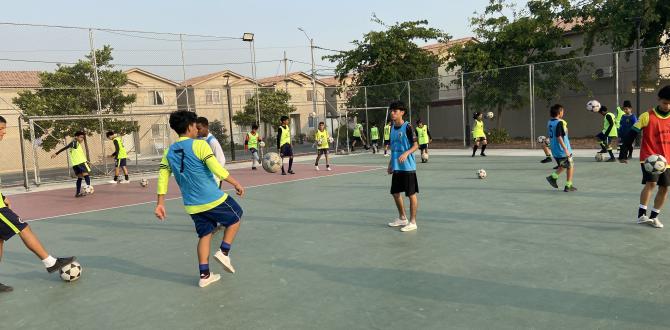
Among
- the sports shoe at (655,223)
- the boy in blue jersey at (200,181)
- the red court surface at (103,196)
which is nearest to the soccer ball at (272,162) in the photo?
the red court surface at (103,196)

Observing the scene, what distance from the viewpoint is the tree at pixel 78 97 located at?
20.2 m

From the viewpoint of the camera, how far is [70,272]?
5.24 m

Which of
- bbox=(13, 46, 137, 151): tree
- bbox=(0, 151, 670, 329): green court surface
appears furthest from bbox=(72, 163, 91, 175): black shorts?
bbox=(13, 46, 137, 151): tree

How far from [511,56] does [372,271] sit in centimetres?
2338

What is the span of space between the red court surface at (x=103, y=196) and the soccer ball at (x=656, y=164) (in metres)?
9.40

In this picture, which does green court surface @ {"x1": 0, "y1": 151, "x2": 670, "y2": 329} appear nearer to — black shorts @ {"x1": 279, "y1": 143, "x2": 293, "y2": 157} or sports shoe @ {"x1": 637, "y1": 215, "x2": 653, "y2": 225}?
sports shoe @ {"x1": 637, "y1": 215, "x2": 653, "y2": 225}

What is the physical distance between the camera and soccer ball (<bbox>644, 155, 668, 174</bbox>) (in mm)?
6078

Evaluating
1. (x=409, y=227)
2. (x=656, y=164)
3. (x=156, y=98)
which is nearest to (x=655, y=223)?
(x=656, y=164)

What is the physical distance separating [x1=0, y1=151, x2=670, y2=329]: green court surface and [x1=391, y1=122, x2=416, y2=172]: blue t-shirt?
91cm

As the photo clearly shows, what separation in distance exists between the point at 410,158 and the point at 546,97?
1952cm

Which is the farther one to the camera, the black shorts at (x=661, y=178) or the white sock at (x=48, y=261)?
the black shorts at (x=661, y=178)

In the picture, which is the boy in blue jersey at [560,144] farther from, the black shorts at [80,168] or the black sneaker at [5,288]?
the black shorts at [80,168]

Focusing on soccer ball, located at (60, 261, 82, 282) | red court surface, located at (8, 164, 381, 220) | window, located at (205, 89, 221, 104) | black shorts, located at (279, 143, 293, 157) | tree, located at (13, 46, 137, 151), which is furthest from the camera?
window, located at (205, 89, 221, 104)

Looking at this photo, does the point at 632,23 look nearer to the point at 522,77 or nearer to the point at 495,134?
the point at 522,77
